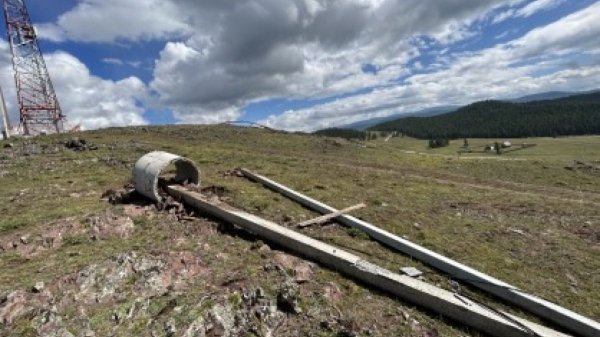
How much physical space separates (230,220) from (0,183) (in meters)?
13.3

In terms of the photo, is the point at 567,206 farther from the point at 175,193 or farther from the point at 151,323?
the point at 151,323

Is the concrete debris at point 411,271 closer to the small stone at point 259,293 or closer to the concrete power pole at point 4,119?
the small stone at point 259,293

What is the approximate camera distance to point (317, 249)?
11.2m

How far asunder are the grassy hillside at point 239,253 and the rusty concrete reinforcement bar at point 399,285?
260 mm

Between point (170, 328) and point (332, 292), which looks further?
point (332, 292)

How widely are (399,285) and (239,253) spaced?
4.21 metres

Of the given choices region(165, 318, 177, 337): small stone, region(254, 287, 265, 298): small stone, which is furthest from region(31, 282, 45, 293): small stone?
region(254, 287, 265, 298): small stone

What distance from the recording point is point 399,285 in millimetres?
9828

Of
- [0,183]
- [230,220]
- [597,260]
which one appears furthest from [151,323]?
[0,183]

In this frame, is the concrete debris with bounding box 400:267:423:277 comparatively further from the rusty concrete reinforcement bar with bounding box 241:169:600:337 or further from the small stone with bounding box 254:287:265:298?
the small stone with bounding box 254:287:265:298

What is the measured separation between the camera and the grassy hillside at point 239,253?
8.69 metres

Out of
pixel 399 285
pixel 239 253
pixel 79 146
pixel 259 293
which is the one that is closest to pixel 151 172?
pixel 239 253

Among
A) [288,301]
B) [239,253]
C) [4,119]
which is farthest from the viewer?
[4,119]

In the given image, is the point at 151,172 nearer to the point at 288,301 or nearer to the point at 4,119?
the point at 288,301
